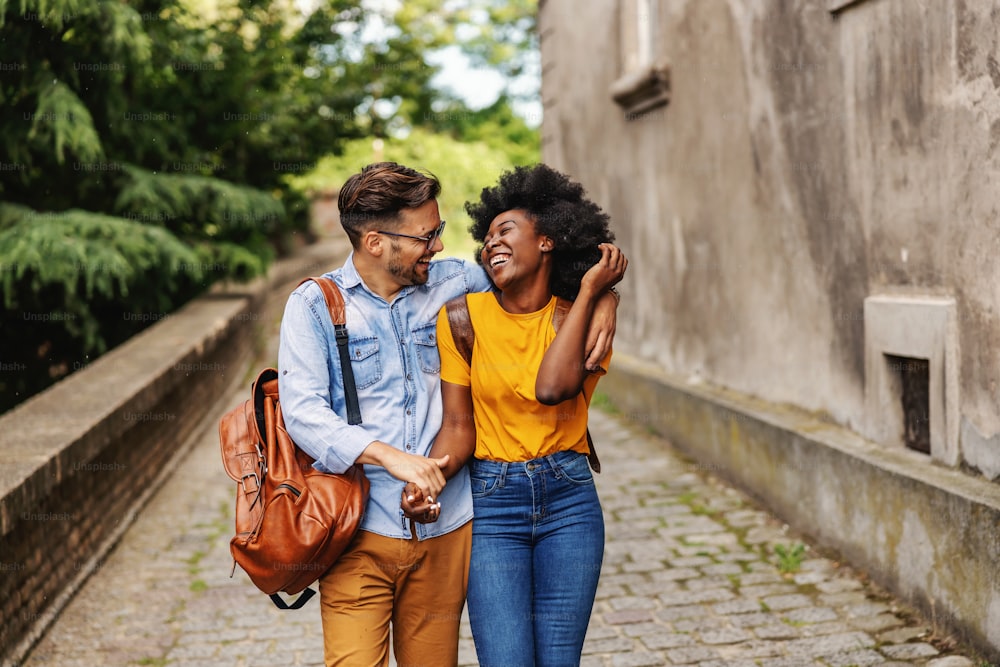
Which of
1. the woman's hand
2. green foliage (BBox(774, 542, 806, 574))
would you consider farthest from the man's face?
green foliage (BBox(774, 542, 806, 574))

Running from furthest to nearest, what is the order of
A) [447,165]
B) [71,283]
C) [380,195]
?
[447,165], [71,283], [380,195]

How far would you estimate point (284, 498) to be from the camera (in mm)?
2592

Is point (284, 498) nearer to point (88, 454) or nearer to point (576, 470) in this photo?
point (576, 470)

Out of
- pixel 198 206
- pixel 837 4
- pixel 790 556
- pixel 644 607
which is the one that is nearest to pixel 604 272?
pixel 644 607

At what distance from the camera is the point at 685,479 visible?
727cm

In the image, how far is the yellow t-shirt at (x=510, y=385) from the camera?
2795 millimetres

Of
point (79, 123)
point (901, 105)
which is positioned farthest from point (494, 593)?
point (79, 123)

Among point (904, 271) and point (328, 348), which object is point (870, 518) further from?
point (328, 348)

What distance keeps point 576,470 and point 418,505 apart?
503mm

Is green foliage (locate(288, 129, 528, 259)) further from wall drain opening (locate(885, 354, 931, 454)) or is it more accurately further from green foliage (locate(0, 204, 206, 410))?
wall drain opening (locate(885, 354, 931, 454))

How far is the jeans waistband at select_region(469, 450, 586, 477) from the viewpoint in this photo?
2.77 metres

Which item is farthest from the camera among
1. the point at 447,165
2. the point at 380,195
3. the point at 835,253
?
the point at 447,165

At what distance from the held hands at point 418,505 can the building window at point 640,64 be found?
6.50 m

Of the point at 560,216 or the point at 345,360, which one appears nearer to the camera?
the point at 345,360
